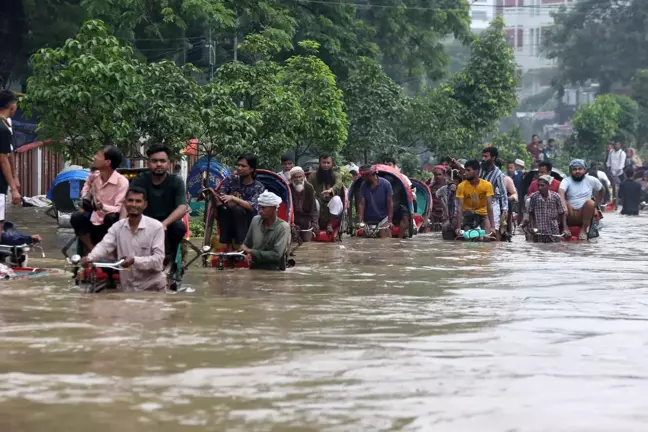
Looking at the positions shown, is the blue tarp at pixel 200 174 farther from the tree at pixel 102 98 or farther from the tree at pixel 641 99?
the tree at pixel 641 99

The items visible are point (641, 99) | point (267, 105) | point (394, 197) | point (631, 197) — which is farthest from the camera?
point (641, 99)

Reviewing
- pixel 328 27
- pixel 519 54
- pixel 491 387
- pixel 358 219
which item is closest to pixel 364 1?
pixel 328 27

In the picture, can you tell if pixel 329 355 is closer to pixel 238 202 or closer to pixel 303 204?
pixel 238 202

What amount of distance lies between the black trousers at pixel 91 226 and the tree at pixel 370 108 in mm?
20209

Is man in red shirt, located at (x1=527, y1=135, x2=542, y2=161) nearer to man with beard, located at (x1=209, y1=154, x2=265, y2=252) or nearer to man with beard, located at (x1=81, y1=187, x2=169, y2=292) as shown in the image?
man with beard, located at (x1=209, y1=154, x2=265, y2=252)

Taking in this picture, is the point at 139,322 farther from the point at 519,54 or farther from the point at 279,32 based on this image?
the point at 519,54

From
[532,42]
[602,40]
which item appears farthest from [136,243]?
[532,42]

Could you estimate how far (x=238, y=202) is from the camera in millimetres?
Result: 14625

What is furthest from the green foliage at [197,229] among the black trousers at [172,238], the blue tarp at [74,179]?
the black trousers at [172,238]

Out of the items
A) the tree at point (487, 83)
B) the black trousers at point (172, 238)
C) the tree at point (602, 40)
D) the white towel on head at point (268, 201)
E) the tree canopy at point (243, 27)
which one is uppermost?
the tree at point (602, 40)

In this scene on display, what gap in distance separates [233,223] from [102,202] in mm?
2540

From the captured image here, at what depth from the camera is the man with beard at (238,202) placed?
580 inches

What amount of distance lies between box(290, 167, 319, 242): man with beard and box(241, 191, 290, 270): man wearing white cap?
530 centimetres

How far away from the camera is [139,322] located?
9.85 m
